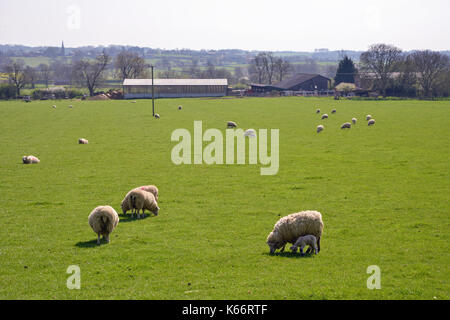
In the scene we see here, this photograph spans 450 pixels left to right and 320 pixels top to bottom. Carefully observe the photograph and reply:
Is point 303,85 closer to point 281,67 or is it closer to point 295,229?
point 281,67

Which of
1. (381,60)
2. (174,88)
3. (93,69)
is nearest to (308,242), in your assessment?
(381,60)

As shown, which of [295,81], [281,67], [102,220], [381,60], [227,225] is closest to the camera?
[102,220]

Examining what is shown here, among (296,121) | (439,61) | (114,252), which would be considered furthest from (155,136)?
(439,61)

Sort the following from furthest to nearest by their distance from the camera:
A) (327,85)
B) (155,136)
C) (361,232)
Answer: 1. (327,85)
2. (155,136)
3. (361,232)

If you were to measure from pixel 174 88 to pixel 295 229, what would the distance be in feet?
424

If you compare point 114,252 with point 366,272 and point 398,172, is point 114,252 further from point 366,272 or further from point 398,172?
point 398,172

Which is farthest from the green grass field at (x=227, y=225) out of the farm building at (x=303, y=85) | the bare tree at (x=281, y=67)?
the bare tree at (x=281, y=67)

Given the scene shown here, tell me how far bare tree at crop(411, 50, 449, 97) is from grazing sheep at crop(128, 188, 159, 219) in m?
107

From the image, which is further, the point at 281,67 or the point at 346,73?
the point at 281,67

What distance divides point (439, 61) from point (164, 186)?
110 meters

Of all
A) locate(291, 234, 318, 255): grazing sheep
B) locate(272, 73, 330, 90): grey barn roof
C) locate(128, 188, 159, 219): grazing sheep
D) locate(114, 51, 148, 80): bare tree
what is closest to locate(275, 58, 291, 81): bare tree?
locate(272, 73, 330, 90): grey barn roof

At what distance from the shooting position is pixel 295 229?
40.4ft

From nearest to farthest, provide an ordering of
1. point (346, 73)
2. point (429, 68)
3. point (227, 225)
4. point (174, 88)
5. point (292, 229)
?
point (292, 229) → point (227, 225) → point (429, 68) → point (174, 88) → point (346, 73)

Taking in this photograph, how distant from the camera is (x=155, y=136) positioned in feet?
134
